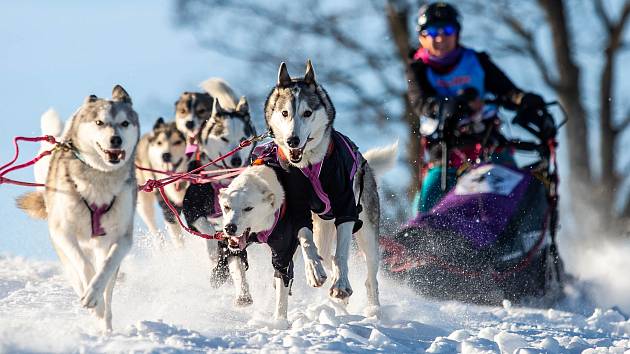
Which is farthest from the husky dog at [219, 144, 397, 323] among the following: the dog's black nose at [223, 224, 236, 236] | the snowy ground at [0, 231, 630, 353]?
the snowy ground at [0, 231, 630, 353]

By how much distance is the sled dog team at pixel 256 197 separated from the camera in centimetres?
583

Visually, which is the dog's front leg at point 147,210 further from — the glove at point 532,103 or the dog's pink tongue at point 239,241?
the dog's pink tongue at point 239,241

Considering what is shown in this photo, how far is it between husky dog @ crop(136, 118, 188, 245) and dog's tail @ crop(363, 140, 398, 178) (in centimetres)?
197

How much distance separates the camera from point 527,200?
7.90m

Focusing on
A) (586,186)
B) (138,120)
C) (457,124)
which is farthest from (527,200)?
(586,186)

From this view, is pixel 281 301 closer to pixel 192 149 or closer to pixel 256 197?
pixel 256 197

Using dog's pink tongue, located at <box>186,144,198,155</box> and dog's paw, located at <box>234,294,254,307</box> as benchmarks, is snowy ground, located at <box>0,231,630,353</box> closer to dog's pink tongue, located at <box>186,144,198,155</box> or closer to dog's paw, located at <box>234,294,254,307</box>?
dog's paw, located at <box>234,294,254,307</box>

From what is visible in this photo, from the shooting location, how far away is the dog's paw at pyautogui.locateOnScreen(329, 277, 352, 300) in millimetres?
6082

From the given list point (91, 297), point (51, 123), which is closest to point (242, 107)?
point (51, 123)

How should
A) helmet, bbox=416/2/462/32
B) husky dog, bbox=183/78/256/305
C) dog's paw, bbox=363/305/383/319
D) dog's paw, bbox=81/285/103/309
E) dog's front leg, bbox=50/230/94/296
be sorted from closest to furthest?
1. dog's paw, bbox=81/285/103/309
2. dog's front leg, bbox=50/230/94/296
3. dog's paw, bbox=363/305/383/319
4. husky dog, bbox=183/78/256/305
5. helmet, bbox=416/2/462/32

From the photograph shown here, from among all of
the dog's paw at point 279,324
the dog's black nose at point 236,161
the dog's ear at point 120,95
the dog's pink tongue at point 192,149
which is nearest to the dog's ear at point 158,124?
the dog's pink tongue at point 192,149

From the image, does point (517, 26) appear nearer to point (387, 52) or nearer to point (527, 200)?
point (387, 52)

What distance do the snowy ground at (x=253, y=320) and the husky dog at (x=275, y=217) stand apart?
11.6 inches

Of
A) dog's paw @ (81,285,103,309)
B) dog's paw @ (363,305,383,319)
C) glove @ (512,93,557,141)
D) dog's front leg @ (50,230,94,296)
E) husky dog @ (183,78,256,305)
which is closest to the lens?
dog's paw @ (81,285,103,309)
